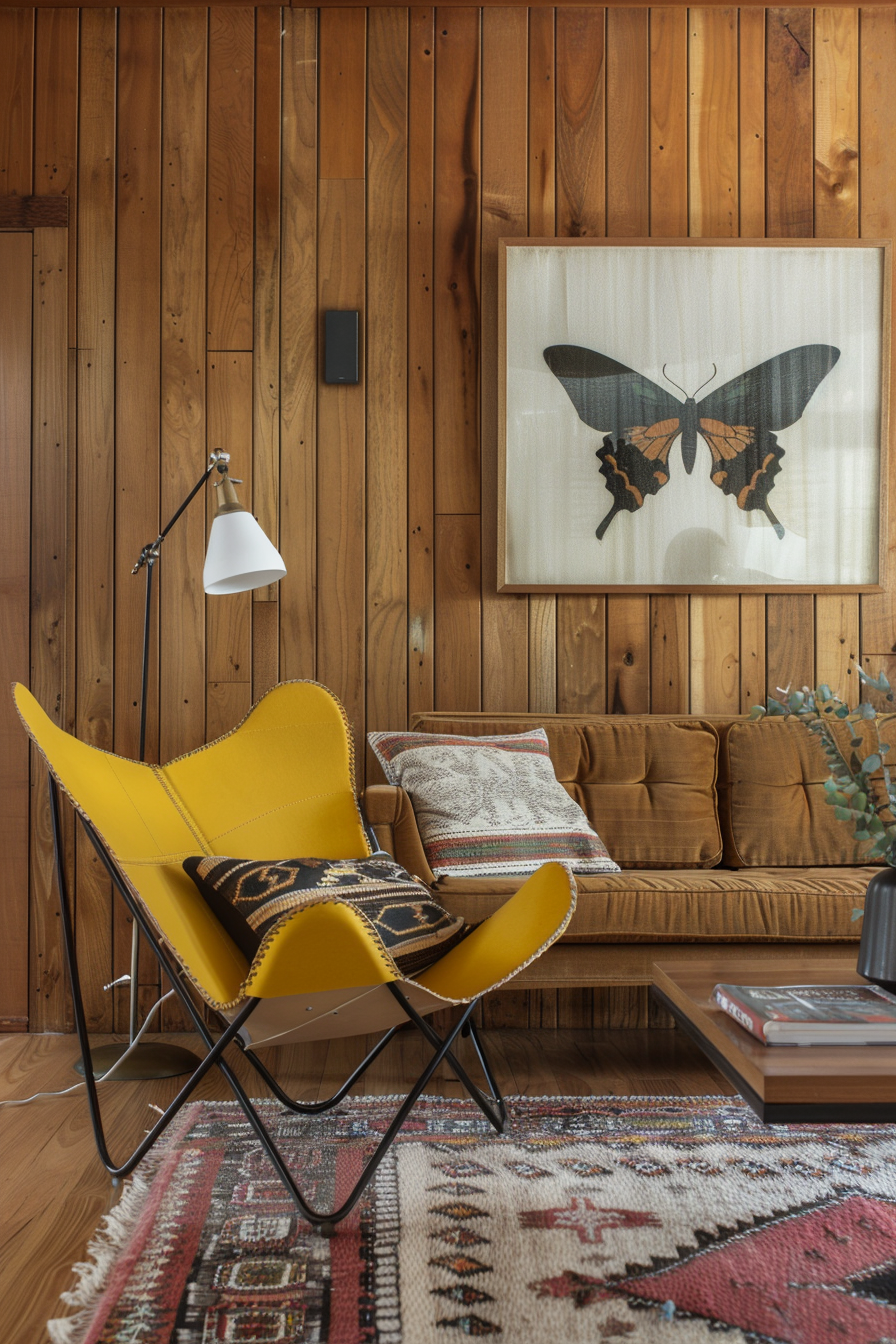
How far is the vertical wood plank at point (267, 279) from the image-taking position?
9.84 feet

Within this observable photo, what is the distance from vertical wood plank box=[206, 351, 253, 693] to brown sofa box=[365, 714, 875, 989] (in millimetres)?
606

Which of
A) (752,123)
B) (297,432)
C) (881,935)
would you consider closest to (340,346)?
(297,432)

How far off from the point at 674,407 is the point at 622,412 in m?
0.16

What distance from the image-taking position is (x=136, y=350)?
117 inches

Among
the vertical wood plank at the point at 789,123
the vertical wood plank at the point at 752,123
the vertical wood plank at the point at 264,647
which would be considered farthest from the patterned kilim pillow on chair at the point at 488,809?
the vertical wood plank at the point at 789,123

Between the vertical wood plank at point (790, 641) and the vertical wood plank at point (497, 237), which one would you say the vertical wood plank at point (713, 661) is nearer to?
the vertical wood plank at point (790, 641)

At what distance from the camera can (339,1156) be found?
6.02ft

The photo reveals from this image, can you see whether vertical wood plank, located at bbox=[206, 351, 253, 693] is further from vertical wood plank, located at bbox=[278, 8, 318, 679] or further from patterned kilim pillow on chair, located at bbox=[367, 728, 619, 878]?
patterned kilim pillow on chair, located at bbox=[367, 728, 619, 878]

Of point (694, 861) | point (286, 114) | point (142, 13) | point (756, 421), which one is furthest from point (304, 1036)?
point (142, 13)

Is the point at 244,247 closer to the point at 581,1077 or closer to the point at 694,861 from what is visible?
the point at 694,861

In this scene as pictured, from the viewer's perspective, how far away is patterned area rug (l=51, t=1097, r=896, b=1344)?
4.30 ft

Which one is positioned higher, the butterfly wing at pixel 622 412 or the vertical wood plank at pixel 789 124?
the vertical wood plank at pixel 789 124

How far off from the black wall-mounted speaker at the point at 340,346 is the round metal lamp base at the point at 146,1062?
6.32 ft

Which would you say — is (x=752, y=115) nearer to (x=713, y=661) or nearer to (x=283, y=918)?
(x=713, y=661)
